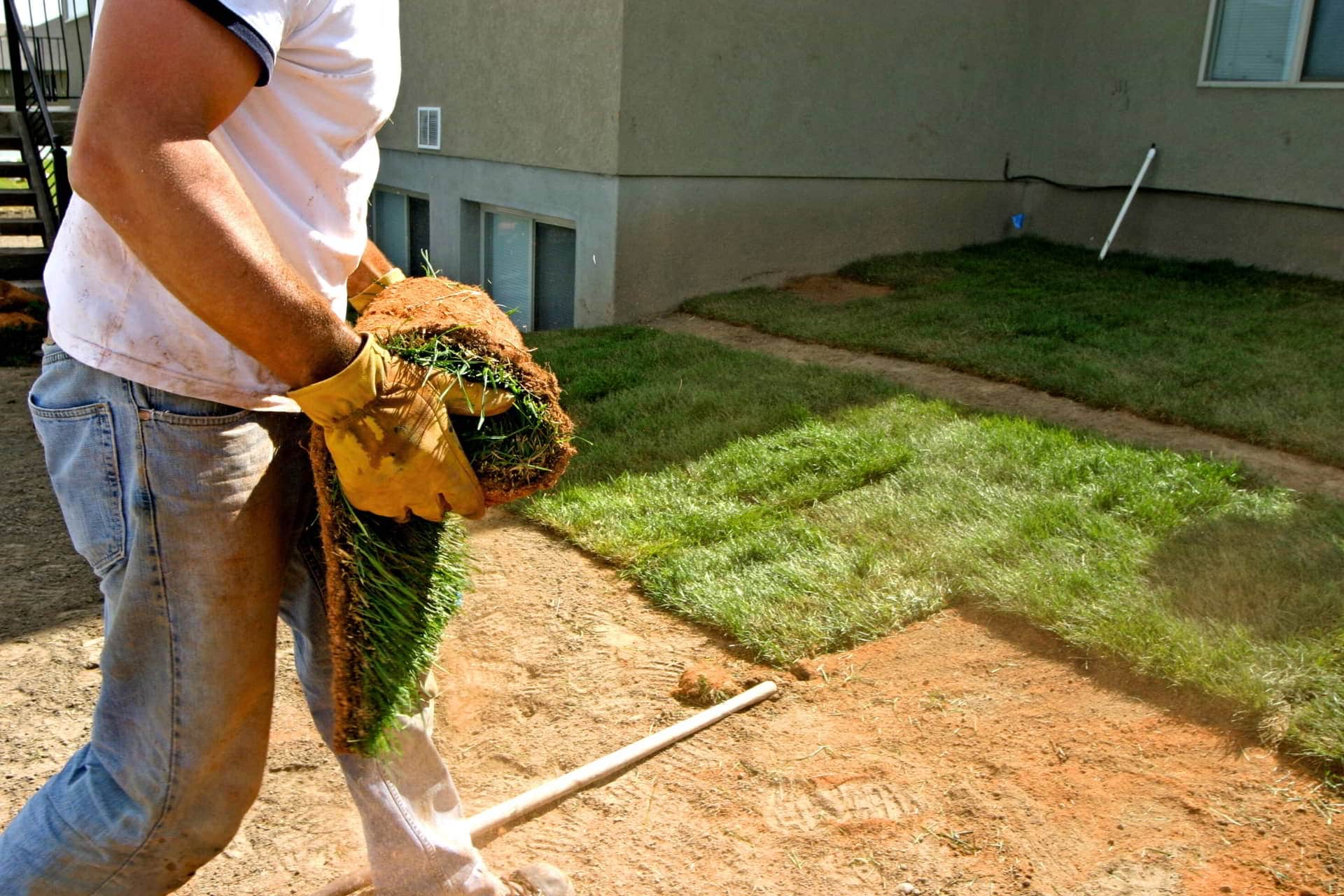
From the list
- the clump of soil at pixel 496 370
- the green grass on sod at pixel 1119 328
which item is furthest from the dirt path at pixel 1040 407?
the clump of soil at pixel 496 370

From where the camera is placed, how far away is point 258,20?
153 cm

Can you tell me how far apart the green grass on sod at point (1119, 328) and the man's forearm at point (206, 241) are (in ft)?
14.6

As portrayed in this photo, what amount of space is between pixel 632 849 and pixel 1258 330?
5.78 metres

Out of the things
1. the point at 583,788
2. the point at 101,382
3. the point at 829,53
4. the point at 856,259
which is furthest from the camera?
the point at 856,259

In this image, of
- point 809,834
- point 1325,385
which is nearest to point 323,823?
point 809,834

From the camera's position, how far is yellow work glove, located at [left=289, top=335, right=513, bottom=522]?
68.8 inches

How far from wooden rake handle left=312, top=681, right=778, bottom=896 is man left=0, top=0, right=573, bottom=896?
591mm

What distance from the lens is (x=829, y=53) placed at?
8.93m

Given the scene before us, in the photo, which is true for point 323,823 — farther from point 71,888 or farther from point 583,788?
point 71,888

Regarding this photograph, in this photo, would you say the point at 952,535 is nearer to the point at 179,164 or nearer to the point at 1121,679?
the point at 1121,679

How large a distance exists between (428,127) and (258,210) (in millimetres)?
9008

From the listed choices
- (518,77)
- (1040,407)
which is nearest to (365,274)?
(1040,407)

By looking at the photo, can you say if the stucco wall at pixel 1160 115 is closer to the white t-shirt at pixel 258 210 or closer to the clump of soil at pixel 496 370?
the clump of soil at pixel 496 370

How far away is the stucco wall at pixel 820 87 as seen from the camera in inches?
317
